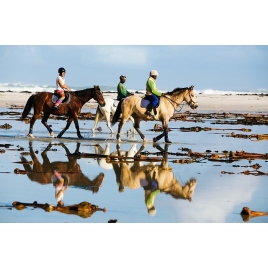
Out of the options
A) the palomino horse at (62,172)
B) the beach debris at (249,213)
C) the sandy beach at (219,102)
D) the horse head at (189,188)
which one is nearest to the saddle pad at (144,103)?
the palomino horse at (62,172)

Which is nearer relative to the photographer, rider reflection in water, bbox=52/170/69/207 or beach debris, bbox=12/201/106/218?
beach debris, bbox=12/201/106/218

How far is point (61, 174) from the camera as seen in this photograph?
1115cm

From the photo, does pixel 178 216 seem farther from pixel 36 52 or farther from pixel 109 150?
pixel 36 52

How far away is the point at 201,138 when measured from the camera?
60.6 feet

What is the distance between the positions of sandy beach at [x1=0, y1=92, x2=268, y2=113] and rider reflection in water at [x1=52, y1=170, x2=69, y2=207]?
28.3 metres

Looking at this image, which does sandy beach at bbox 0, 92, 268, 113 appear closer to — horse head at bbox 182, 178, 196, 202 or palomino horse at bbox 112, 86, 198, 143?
palomino horse at bbox 112, 86, 198, 143

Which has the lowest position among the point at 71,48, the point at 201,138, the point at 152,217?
the point at 152,217

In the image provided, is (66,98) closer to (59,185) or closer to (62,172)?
(62,172)

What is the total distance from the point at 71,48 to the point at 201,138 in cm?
466

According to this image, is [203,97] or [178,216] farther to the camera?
[203,97]

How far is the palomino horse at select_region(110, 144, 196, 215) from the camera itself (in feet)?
31.2

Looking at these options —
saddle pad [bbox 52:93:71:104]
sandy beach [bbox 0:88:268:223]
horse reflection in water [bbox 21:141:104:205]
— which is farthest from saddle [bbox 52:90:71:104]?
horse reflection in water [bbox 21:141:104:205]

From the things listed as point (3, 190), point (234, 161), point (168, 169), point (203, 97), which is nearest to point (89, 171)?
point (168, 169)

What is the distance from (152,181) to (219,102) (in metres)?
36.8
